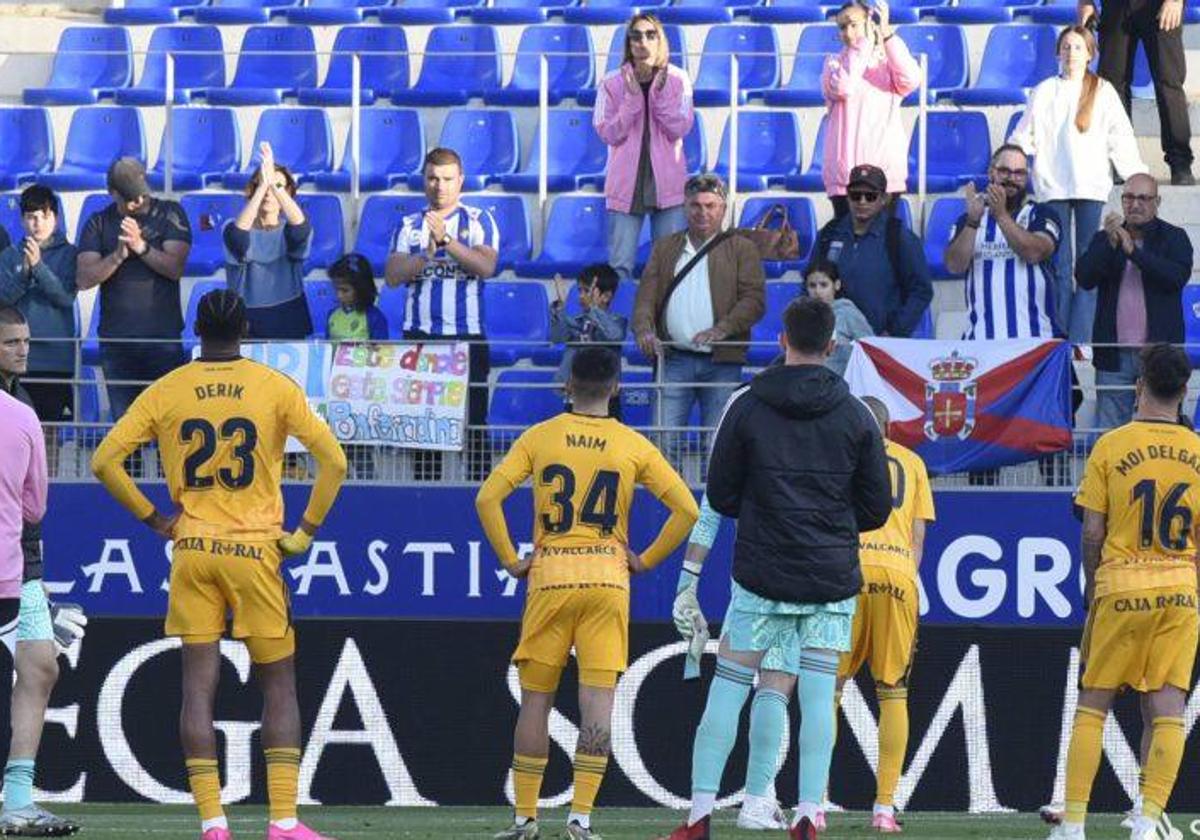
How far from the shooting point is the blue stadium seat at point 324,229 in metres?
16.3

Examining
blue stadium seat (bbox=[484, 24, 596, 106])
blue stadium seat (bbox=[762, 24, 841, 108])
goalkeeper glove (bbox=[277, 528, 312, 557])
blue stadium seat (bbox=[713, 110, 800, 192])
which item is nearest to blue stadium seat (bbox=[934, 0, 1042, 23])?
blue stadium seat (bbox=[762, 24, 841, 108])

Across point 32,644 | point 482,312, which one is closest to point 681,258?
point 482,312

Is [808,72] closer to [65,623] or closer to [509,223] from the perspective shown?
[509,223]

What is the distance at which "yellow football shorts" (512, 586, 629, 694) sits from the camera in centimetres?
995

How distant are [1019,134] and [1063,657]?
161 inches

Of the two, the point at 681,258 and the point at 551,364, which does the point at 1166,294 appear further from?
the point at 551,364

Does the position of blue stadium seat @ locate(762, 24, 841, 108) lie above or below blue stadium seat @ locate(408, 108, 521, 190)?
above

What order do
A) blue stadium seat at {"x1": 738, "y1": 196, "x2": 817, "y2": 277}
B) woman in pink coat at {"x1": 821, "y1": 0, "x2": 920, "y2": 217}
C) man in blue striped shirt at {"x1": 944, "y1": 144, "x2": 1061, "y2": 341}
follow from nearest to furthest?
1. man in blue striped shirt at {"x1": 944, "y1": 144, "x2": 1061, "y2": 341}
2. woman in pink coat at {"x1": 821, "y1": 0, "x2": 920, "y2": 217}
3. blue stadium seat at {"x1": 738, "y1": 196, "x2": 817, "y2": 277}

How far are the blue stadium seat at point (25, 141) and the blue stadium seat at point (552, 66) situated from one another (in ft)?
9.98

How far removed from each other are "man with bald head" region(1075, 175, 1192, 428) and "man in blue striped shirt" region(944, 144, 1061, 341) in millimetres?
229

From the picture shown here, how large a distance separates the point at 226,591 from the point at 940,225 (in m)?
7.67

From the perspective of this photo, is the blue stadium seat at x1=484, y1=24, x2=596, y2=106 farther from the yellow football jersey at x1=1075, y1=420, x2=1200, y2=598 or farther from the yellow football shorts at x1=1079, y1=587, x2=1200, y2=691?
the yellow football shorts at x1=1079, y1=587, x2=1200, y2=691

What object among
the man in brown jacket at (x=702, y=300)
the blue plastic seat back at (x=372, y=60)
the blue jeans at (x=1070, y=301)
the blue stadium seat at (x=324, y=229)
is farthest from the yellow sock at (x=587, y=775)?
the blue plastic seat back at (x=372, y=60)

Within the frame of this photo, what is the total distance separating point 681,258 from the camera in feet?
44.9
